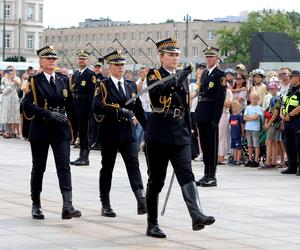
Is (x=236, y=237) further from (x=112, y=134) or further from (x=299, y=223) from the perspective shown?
(x=112, y=134)

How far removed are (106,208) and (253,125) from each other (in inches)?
330

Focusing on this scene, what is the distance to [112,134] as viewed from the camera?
42.4ft

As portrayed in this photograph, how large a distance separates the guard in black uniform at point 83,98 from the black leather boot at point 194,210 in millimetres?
9339

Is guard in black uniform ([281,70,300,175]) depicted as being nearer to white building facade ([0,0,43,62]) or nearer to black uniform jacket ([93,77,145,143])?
black uniform jacket ([93,77,145,143])

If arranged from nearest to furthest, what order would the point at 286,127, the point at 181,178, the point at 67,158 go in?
1. the point at 181,178
2. the point at 67,158
3. the point at 286,127

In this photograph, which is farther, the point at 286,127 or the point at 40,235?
the point at 286,127

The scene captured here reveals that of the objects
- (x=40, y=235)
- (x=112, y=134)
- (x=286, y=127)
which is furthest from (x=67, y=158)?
(x=286, y=127)

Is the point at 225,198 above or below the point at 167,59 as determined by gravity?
below

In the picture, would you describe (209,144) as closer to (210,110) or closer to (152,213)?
(210,110)

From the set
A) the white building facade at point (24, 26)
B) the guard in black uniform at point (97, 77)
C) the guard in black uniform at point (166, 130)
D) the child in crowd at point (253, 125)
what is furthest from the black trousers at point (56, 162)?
the white building facade at point (24, 26)

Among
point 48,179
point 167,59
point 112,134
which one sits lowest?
point 48,179

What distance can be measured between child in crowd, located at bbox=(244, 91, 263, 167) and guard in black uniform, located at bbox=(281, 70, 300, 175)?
3.67 ft

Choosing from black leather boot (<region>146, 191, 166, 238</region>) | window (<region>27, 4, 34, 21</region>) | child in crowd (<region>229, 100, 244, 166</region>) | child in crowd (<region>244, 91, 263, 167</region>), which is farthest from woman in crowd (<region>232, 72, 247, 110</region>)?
window (<region>27, 4, 34, 21</region>)

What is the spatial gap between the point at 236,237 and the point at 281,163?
9.66m
